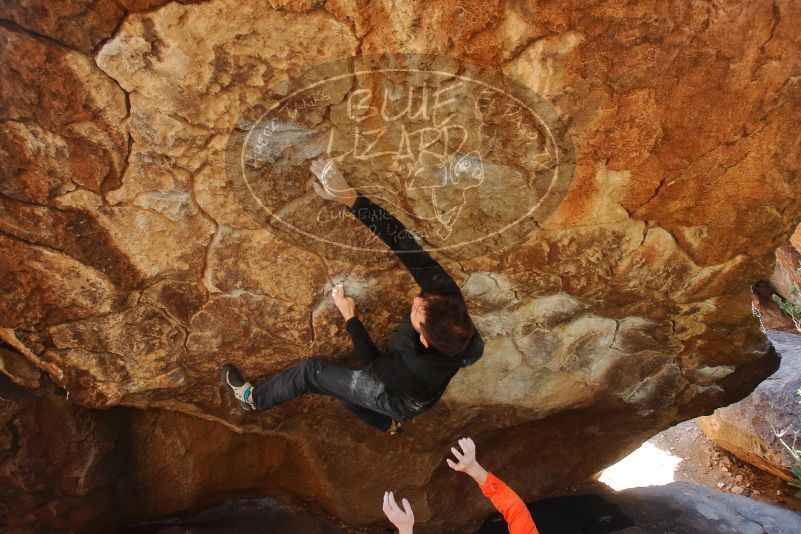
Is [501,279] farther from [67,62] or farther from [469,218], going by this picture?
[67,62]

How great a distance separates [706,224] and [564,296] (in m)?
0.46

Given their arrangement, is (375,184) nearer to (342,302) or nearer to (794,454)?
(342,302)

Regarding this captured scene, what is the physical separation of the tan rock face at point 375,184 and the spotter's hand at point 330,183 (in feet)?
0.11

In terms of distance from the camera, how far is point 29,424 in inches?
67.1

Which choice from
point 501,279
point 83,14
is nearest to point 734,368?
point 501,279

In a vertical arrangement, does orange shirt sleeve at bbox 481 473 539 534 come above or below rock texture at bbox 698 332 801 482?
above

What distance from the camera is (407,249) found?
5.13 feet

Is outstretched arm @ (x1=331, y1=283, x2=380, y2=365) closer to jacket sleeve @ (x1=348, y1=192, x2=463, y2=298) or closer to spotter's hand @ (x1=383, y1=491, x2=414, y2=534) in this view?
jacket sleeve @ (x1=348, y1=192, x2=463, y2=298)

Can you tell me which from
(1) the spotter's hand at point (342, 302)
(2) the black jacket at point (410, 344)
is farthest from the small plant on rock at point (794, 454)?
(1) the spotter's hand at point (342, 302)

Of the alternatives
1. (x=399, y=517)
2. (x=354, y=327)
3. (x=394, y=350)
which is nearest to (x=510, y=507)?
(x=399, y=517)

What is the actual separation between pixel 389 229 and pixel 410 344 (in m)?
0.33

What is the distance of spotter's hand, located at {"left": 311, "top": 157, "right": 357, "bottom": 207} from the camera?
4.59 feet

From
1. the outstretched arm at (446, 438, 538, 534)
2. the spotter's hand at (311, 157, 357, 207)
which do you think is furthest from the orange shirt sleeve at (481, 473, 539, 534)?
the spotter's hand at (311, 157, 357, 207)

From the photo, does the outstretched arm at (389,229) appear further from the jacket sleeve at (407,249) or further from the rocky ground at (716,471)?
the rocky ground at (716,471)
